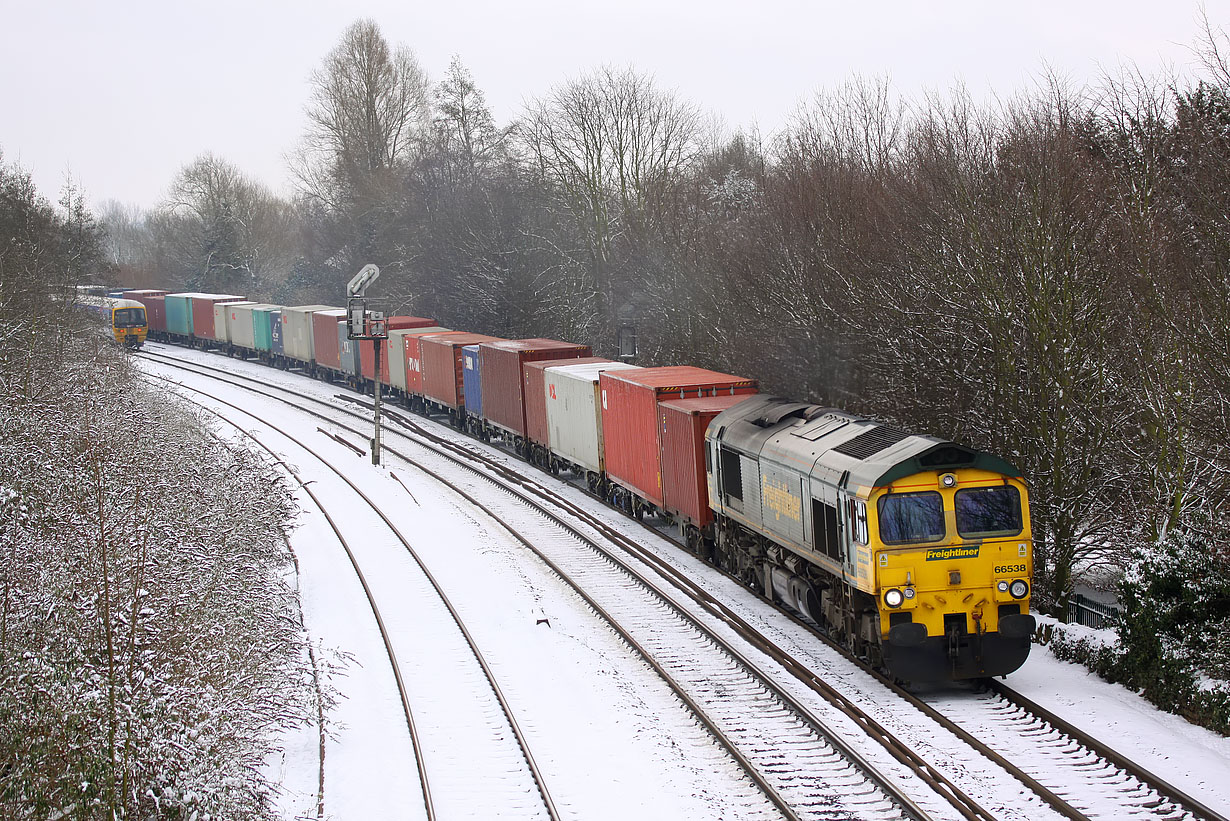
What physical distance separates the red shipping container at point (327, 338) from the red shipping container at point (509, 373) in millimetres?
13604

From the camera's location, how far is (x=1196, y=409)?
14633mm

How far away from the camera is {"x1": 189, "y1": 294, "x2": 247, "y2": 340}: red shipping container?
2419 inches

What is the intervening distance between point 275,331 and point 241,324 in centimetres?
487

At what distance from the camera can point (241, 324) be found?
2267 inches

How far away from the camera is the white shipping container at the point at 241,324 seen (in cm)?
5644

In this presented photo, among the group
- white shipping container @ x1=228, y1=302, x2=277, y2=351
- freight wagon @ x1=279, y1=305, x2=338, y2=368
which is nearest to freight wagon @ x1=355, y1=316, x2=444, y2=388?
freight wagon @ x1=279, y1=305, x2=338, y2=368

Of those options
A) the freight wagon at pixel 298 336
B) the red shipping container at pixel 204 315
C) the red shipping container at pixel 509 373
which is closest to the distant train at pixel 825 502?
the red shipping container at pixel 509 373

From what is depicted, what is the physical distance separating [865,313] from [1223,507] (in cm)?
862

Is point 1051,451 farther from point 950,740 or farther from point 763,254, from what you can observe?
point 763,254

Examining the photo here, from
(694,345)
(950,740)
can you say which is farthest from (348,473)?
(950,740)

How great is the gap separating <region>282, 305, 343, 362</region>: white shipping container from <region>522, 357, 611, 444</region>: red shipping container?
73.8 feet

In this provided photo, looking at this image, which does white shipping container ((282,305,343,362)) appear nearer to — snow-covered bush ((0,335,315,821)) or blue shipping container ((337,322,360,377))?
blue shipping container ((337,322,360,377))

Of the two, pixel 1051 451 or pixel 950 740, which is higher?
pixel 1051 451

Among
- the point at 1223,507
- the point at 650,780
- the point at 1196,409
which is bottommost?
the point at 650,780
